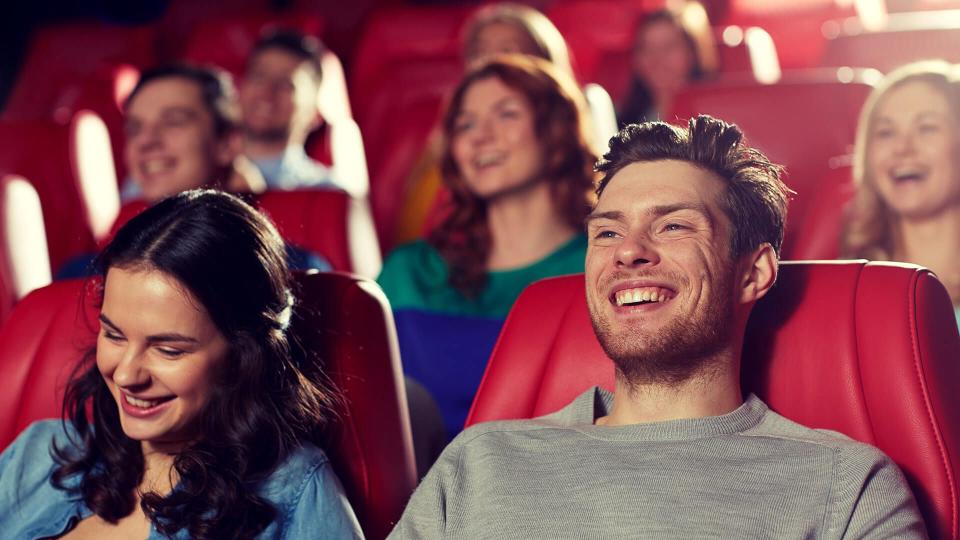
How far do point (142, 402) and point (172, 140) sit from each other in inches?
58.0

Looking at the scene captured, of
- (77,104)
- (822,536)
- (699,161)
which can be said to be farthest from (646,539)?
(77,104)

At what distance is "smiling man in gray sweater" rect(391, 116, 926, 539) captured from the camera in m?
1.39

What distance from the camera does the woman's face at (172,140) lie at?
2.94 metres

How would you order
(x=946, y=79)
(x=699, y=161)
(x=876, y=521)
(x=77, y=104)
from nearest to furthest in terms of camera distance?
(x=876, y=521), (x=699, y=161), (x=946, y=79), (x=77, y=104)

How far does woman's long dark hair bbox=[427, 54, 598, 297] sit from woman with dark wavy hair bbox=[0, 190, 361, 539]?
2.96 feet

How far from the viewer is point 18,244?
2.55m

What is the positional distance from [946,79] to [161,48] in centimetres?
440

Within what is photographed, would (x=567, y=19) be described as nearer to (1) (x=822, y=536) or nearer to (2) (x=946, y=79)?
(2) (x=946, y=79)

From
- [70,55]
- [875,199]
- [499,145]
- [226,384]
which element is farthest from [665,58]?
[226,384]

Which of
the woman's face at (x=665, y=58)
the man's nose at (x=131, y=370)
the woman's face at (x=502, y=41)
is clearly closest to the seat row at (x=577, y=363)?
the man's nose at (x=131, y=370)

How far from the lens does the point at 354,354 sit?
66.4 inches

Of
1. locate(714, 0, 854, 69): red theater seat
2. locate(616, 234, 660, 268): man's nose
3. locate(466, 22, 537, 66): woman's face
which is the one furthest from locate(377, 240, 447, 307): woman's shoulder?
locate(714, 0, 854, 69): red theater seat

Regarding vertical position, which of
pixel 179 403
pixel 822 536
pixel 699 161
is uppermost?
pixel 699 161

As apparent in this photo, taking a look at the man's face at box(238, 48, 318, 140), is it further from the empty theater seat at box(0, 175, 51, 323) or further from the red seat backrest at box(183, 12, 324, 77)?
the red seat backrest at box(183, 12, 324, 77)
